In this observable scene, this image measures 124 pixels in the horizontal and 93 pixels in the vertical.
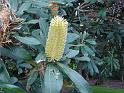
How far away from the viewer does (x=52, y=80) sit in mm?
1437

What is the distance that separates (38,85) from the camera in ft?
5.82

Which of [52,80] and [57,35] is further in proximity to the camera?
[52,80]

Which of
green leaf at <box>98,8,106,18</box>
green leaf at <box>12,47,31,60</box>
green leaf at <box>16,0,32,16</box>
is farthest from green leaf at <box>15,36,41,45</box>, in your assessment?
green leaf at <box>98,8,106,18</box>

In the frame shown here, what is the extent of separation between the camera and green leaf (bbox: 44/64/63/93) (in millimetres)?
1400

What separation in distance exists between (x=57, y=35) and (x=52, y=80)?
0.69 feet

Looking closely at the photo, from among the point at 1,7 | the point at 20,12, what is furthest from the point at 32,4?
the point at 1,7

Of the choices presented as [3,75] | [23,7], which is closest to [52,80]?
[3,75]

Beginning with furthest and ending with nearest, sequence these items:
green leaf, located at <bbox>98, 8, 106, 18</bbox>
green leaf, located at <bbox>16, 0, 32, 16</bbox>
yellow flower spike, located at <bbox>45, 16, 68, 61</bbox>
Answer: green leaf, located at <bbox>98, 8, 106, 18</bbox> < green leaf, located at <bbox>16, 0, 32, 16</bbox> < yellow flower spike, located at <bbox>45, 16, 68, 61</bbox>

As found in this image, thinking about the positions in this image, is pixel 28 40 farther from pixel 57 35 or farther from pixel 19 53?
pixel 57 35

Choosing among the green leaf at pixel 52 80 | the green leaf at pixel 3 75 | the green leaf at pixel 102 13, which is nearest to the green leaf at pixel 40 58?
the green leaf at pixel 52 80

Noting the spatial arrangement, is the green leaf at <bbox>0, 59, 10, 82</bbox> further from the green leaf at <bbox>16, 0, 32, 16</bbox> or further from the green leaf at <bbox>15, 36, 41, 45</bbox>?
the green leaf at <bbox>16, 0, 32, 16</bbox>

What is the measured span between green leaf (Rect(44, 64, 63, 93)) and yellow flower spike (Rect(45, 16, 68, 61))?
8cm

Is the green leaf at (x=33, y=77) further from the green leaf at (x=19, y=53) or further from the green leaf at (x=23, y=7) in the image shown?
the green leaf at (x=23, y=7)

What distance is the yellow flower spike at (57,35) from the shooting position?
1322 mm
